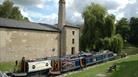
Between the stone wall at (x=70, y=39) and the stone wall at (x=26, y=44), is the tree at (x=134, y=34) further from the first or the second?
the stone wall at (x=26, y=44)

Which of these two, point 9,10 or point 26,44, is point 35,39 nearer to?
point 26,44

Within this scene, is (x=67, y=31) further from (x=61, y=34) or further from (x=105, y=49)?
(x=105, y=49)

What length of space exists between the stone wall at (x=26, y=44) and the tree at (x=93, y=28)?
7.40m

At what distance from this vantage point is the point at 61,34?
1484 inches

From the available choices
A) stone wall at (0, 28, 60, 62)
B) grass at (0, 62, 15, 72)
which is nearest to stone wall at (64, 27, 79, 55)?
stone wall at (0, 28, 60, 62)

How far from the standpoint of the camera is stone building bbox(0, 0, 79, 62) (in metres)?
28.5

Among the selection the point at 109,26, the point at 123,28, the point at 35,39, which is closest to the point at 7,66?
the point at 35,39

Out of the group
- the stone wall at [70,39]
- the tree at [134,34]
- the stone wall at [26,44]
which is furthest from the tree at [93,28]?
the tree at [134,34]

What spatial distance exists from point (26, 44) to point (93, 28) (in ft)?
48.8

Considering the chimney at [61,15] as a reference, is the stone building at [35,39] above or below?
below

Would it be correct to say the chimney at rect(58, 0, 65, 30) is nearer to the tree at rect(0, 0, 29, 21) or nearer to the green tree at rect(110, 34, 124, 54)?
the green tree at rect(110, 34, 124, 54)

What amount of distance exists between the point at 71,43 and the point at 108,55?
6.01m

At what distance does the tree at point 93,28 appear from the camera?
42.3m

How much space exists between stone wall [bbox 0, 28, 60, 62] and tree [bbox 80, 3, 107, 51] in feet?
24.3
